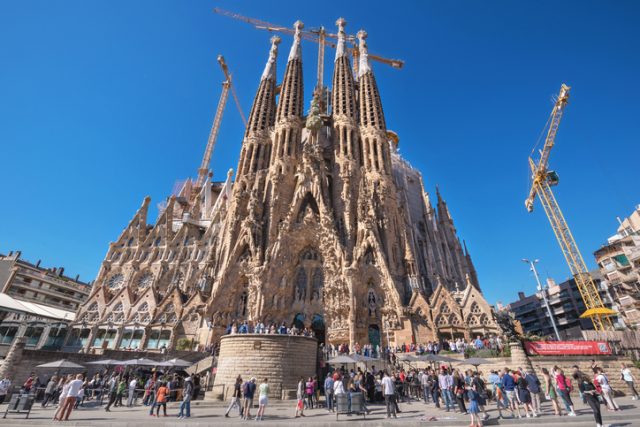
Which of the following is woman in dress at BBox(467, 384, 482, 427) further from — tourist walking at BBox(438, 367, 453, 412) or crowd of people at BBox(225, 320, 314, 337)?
crowd of people at BBox(225, 320, 314, 337)

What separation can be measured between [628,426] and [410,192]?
44.1 meters

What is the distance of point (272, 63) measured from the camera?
5388cm

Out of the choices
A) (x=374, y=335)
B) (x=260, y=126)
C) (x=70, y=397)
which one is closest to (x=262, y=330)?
(x=374, y=335)

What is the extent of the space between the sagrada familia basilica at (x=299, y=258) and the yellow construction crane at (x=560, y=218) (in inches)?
512

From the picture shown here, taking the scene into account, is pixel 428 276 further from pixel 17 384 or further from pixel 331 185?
pixel 17 384

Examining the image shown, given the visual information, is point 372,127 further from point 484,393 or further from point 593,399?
point 593,399

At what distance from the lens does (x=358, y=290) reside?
29859 mm

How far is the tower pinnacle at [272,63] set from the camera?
51.8 m

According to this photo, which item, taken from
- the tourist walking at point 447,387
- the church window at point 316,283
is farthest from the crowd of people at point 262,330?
the tourist walking at point 447,387

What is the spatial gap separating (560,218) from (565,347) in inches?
1449

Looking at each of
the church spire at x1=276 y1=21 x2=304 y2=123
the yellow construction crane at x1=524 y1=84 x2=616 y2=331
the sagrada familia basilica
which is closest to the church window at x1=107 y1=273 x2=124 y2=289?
the sagrada familia basilica

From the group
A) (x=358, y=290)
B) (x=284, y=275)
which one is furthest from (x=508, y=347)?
(x=284, y=275)

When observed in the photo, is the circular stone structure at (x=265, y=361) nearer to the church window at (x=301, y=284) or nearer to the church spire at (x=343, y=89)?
the church window at (x=301, y=284)

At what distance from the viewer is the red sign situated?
677 inches
